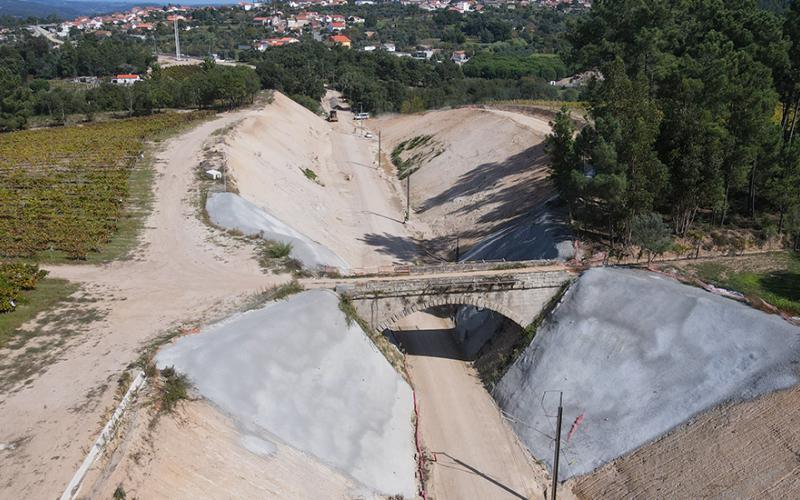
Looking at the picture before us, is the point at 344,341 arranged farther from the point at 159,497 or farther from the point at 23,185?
the point at 23,185

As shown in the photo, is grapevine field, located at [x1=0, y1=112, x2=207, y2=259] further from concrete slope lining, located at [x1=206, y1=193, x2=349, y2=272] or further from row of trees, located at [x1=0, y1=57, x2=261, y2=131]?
row of trees, located at [x1=0, y1=57, x2=261, y2=131]

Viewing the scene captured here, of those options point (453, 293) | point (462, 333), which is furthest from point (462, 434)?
point (462, 333)

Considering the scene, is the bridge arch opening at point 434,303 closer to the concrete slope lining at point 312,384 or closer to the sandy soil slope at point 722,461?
the concrete slope lining at point 312,384

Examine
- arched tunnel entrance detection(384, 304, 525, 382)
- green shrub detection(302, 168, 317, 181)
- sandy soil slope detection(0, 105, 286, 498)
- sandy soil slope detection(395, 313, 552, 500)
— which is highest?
sandy soil slope detection(0, 105, 286, 498)

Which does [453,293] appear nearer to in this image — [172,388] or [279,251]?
[279,251]

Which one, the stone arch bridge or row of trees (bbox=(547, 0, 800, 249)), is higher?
row of trees (bbox=(547, 0, 800, 249))

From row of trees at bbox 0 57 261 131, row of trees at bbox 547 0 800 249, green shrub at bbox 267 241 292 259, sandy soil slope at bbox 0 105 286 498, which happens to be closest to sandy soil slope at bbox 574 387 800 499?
row of trees at bbox 547 0 800 249

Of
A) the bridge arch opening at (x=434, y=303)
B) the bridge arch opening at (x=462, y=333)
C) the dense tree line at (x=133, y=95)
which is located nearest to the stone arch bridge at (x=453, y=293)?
the bridge arch opening at (x=434, y=303)
